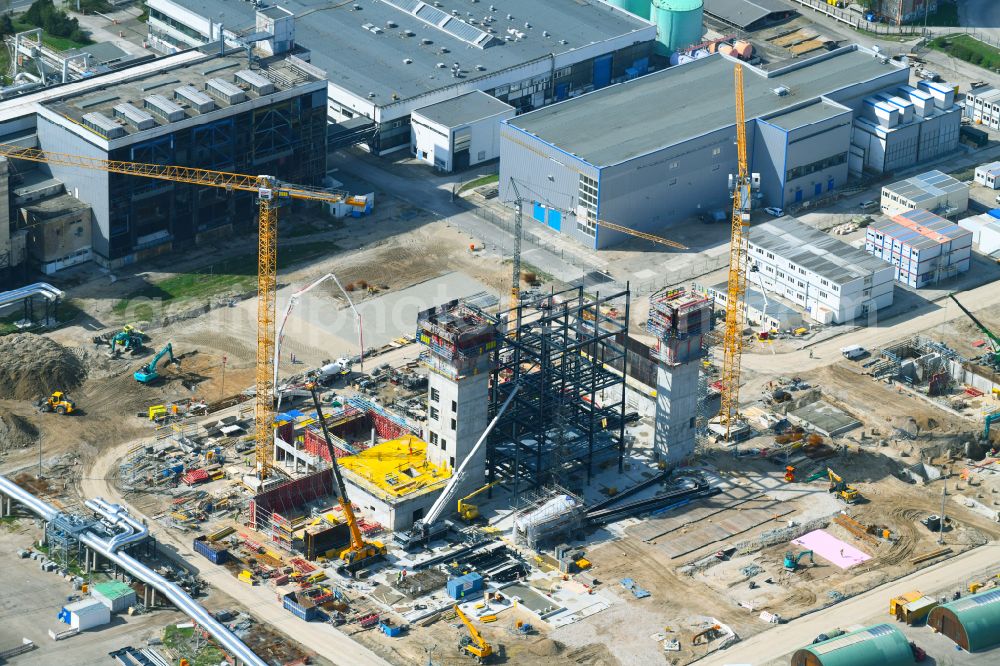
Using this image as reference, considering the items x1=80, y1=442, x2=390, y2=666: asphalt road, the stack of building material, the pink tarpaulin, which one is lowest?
x1=80, y1=442, x2=390, y2=666: asphalt road

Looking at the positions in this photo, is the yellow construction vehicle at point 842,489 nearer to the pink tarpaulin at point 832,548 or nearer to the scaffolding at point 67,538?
the pink tarpaulin at point 832,548

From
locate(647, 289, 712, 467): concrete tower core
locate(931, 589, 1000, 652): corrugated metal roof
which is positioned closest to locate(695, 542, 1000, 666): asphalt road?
locate(931, 589, 1000, 652): corrugated metal roof

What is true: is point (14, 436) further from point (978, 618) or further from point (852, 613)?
point (978, 618)

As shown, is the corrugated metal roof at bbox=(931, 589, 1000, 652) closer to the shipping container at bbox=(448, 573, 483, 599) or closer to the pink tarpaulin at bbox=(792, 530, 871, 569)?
the pink tarpaulin at bbox=(792, 530, 871, 569)

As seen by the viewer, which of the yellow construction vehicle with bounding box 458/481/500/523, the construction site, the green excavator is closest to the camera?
the construction site

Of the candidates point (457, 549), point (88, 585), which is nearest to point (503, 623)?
point (457, 549)

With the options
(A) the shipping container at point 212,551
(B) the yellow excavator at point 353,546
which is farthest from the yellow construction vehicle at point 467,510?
(A) the shipping container at point 212,551

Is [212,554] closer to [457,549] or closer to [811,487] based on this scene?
[457,549]
